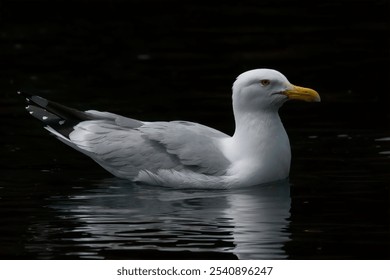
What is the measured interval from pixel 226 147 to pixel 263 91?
673 millimetres

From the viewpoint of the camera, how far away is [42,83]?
1819 centimetres

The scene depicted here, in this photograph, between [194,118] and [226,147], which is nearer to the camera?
[226,147]

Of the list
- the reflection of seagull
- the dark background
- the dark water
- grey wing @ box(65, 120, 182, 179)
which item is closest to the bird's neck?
the reflection of seagull

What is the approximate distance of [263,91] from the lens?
43.1ft

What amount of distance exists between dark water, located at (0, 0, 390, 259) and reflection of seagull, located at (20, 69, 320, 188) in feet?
0.58

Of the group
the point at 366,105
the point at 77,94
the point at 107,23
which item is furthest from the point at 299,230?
the point at 107,23

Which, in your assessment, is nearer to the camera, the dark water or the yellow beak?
the dark water

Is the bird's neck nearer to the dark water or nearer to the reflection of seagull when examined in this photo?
the reflection of seagull

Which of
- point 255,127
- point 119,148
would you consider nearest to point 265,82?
point 255,127

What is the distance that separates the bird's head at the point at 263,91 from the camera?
43.0 feet

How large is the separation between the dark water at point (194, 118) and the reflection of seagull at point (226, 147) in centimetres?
18

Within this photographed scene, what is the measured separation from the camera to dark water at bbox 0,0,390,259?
11.3 m

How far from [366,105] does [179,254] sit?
661cm

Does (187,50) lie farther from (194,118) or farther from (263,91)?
(263,91)
